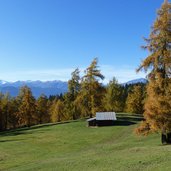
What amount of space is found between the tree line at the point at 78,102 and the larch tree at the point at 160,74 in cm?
4230

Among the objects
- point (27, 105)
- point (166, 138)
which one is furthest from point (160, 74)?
point (27, 105)

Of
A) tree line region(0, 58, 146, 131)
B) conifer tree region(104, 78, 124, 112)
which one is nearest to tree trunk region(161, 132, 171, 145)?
tree line region(0, 58, 146, 131)

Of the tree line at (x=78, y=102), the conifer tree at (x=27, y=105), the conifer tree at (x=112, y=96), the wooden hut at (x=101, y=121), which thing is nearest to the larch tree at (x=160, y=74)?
the wooden hut at (x=101, y=121)

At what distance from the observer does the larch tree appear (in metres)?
32.2

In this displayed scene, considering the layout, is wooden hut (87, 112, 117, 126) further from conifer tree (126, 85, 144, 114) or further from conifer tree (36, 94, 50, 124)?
conifer tree (36, 94, 50, 124)

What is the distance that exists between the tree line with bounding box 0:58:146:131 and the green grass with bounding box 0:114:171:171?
22.4ft

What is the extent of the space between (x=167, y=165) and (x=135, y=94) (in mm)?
83420

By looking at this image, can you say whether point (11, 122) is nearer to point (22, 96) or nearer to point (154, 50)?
point (22, 96)

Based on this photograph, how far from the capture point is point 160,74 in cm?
3303

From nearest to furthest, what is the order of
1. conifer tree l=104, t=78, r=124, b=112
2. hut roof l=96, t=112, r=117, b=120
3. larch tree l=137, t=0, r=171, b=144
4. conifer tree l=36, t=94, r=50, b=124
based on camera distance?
larch tree l=137, t=0, r=171, b=144
hut roof l=96, t=112, r=117, b=120
conifer tree l=104, t=78, r=124, b=112
conifer tree l=36, t=94, r=50, b=124

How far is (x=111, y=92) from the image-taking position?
104m

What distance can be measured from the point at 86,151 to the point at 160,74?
1294 cm

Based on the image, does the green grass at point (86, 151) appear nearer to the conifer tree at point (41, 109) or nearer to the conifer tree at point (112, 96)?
the conifer tree at point (112, 96)

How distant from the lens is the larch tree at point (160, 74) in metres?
32.2
